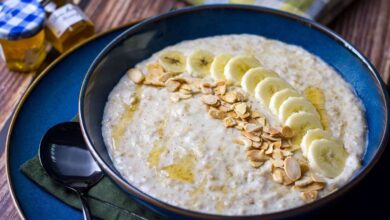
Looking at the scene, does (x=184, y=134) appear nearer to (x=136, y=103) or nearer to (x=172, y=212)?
(x=136, y=103)

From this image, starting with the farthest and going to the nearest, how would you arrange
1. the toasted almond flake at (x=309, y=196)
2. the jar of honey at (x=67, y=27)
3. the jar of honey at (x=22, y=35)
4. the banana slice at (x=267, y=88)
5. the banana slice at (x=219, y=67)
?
the jar of honey at (x=67, y=27) < the jar of honey at (x=22, y=35) < the banana slice at (x=219, y=67) < the banana slice at (x=267, y=88) < the toasted almond flake at (x=309, y=196)

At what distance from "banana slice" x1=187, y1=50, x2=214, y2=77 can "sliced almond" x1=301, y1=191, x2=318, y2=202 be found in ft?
2.13

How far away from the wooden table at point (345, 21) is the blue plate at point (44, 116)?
26 centimetres

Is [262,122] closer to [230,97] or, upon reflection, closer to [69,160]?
[230,97]

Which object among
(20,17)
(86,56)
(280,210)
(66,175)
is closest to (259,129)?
(280,210)

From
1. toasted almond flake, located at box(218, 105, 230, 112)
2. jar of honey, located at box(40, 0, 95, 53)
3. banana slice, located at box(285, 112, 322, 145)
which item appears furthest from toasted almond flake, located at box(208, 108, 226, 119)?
jar of honey, located at box(40, 0, 95, 53)

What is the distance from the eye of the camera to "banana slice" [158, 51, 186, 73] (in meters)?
2.07

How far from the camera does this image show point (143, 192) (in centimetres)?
154

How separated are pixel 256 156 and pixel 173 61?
0.58 meters

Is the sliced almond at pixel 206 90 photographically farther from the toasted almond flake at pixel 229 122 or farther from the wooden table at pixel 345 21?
the wooden table at pixel 345 21

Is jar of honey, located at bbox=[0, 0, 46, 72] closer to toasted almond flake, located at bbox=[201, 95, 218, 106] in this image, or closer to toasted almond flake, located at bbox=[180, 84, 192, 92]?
toasted almond flake, located at bbox=[180, 84, 192, 92]

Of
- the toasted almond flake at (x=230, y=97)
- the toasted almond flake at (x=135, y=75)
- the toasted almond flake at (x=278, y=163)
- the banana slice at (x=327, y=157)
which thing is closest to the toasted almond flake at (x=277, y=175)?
the toasted almond flake at (x=278, y=163)

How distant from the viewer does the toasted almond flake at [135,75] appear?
203 centimetres

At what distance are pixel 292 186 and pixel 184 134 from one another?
39 cm
